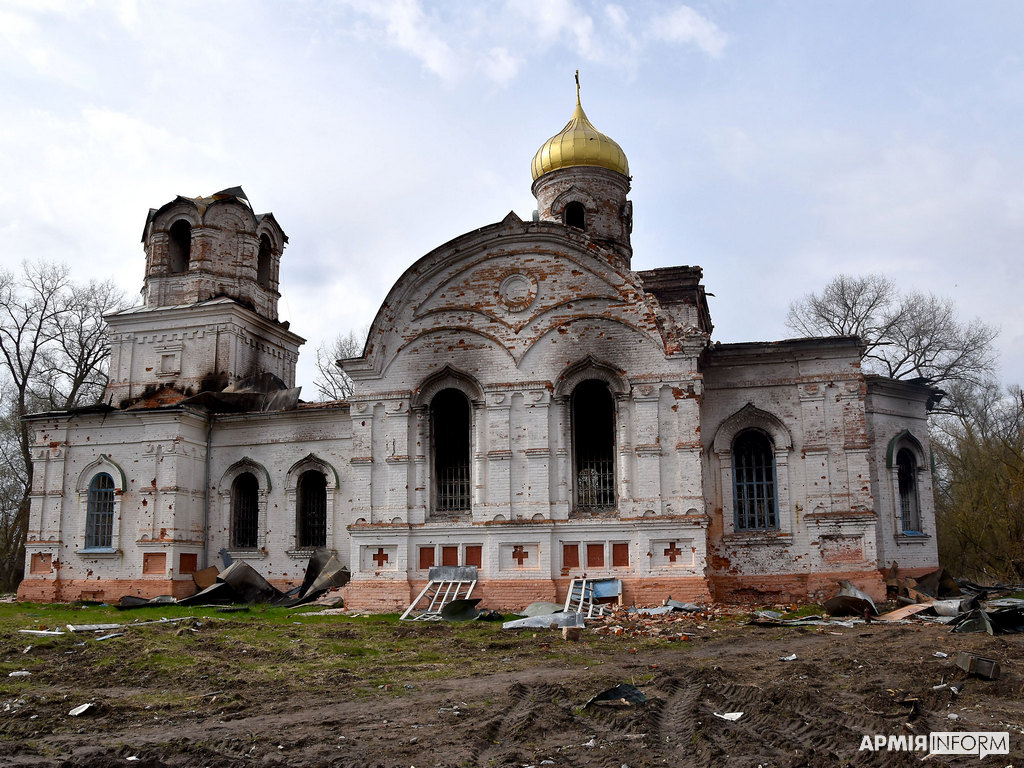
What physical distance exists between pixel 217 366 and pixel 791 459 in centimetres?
1355

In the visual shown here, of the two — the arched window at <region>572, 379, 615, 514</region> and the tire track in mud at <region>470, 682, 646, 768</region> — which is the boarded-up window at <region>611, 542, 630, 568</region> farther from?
the tire track in mud at <region>470, 682, 646, 768</region>

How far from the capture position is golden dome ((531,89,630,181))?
22.5 m

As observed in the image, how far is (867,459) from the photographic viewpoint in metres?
16.4

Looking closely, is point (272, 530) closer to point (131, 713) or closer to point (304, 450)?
point (304, 450)

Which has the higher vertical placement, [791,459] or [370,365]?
[370,365]

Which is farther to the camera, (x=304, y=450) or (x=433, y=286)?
(x=304, y=450)

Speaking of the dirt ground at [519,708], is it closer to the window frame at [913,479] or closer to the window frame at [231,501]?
the window frame at [913,479]

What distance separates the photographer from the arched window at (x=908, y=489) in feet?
58.9

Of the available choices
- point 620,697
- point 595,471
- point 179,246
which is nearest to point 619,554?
point 595,471

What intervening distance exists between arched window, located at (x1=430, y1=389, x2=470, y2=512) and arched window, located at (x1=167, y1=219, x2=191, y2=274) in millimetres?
9369

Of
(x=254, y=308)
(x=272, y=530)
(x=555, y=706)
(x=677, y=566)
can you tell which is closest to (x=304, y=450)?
(x=272, y=530)

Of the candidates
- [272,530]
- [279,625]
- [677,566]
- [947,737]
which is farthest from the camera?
[272,530]

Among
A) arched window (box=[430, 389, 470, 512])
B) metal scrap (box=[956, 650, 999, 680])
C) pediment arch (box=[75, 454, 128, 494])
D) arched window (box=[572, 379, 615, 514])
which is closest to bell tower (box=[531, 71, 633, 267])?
arched window (box=[572, 379, 615, 514])

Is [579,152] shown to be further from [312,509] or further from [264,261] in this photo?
[312,509]
